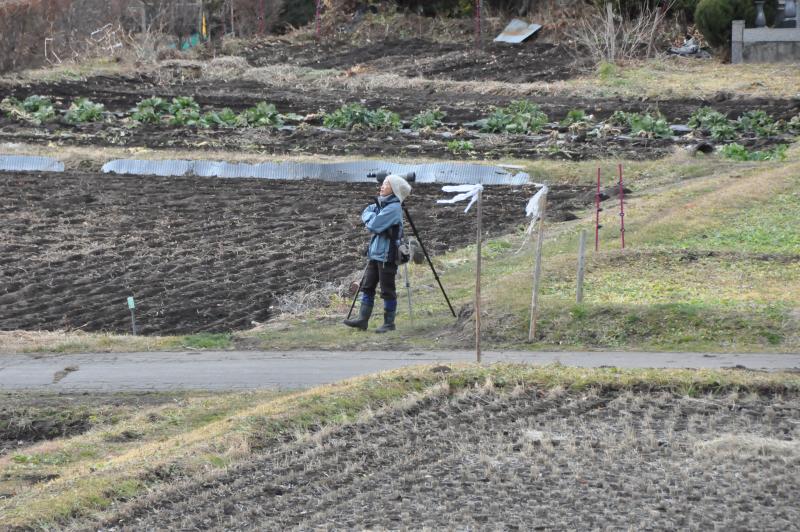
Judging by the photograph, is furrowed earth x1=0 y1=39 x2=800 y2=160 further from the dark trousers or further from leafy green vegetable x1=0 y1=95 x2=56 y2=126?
the dark trousers

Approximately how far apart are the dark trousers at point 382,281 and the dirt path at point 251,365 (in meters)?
1.14

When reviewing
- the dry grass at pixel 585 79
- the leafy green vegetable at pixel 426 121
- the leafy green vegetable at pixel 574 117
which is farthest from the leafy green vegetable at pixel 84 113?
the leafy green vegetable at pixel 574 117

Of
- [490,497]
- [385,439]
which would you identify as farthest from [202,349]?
[490,497]

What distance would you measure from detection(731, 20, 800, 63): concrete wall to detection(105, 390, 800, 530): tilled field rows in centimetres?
2955

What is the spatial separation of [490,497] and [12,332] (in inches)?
355

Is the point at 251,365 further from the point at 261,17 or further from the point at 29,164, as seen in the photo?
the point at 261,17

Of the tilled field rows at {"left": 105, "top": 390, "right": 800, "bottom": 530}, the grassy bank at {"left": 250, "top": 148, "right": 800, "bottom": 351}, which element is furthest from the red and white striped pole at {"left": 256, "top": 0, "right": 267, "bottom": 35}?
the tilled field rows at {"left": 105, "top": 390, "right": 800, "bottom": 530}

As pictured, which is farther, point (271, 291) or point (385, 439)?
point (271, 291)

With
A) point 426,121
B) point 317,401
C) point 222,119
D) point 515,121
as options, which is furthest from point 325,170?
point 317,401

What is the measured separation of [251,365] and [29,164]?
51.6ft

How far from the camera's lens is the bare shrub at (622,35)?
4081cm

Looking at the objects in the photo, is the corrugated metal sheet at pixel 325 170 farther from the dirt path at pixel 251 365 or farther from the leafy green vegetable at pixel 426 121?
the dirt path at pixel 251 365

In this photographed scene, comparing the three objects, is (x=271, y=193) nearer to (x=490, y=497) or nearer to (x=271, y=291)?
(x=271, y=291)

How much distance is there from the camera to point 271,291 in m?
18.0
